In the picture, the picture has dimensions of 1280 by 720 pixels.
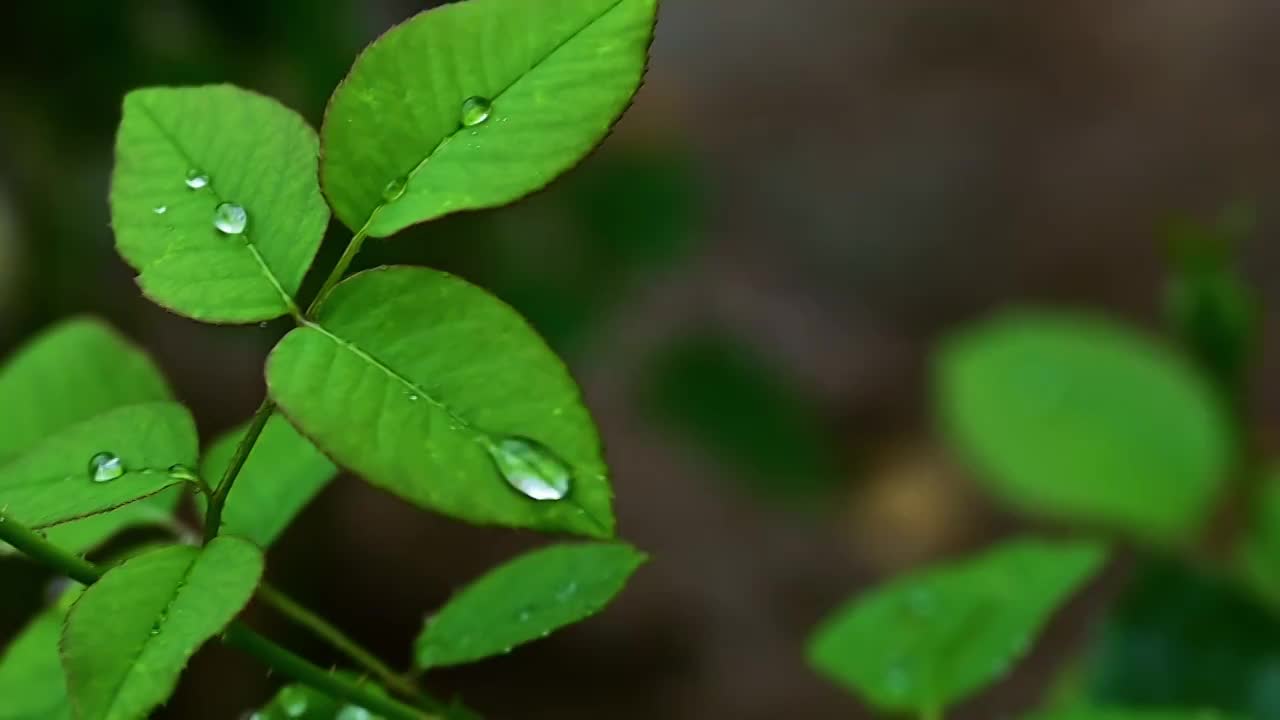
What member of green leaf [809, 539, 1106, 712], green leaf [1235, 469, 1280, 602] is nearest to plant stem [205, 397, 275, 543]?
green leaf [809, 539, 1106, 712]

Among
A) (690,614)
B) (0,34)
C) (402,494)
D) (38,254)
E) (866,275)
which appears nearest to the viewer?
(402,494)

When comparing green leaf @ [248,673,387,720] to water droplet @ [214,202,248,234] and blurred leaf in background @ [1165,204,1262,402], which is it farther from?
blurred leaf in background @ [1165,204,1262,402]

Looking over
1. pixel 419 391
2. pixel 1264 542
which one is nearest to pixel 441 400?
pixel 419 391

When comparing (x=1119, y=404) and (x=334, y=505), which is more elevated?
(x=1119, y=404)

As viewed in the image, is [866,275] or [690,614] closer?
[690,614]

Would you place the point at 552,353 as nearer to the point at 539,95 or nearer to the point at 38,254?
the point at 539,95

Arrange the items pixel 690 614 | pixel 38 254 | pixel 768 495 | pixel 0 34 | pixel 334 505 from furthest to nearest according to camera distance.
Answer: pixel 690 614 < pixel 768 495 < pixel 334 505 < pixel 38 254 < pixel 0 34

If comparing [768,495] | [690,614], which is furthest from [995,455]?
[690,614]
